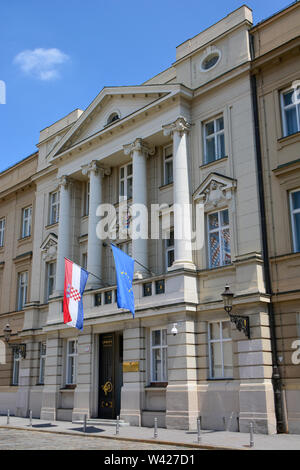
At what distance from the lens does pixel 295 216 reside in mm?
18953

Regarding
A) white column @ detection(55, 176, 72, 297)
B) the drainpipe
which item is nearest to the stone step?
the drainpipe

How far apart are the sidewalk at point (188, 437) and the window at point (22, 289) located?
35.6 ft

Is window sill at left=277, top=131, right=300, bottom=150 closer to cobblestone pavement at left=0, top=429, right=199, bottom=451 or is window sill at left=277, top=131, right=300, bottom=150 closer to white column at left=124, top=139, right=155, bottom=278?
white column at left=124, top=139, right=155, bottom=278

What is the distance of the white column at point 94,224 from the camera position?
83.4 feet

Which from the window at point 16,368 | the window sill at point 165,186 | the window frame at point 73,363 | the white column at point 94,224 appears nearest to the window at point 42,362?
the window at point 16,368

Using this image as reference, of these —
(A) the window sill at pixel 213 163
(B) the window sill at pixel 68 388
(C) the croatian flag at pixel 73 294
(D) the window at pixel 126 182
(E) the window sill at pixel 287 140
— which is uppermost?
(D) the window at pixel 126 182

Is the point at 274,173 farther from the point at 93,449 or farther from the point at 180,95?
the point at 93,449

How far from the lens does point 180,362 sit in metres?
19.9

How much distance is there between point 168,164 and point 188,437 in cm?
1278

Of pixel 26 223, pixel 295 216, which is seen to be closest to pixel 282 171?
pixel 295 216

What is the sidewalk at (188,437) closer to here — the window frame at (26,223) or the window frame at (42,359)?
the window frame at (42,359)

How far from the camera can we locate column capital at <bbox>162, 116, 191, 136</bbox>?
890 inches

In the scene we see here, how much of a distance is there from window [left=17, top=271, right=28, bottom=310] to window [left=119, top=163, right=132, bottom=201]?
30.6 ft

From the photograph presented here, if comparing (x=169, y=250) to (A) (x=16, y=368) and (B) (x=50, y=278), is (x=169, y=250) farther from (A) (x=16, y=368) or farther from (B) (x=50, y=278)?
(A) (x=16, y=368)
